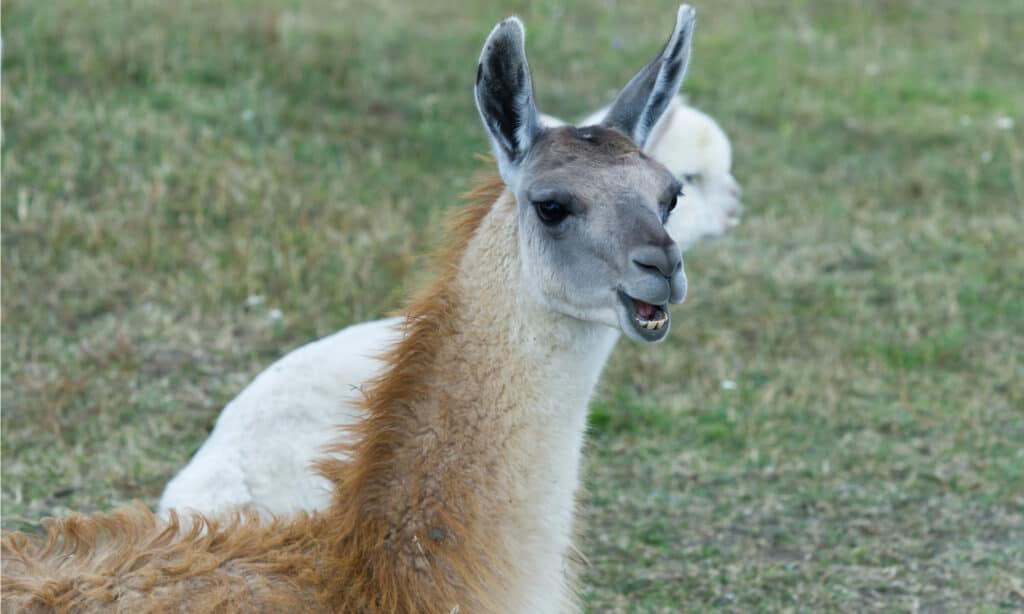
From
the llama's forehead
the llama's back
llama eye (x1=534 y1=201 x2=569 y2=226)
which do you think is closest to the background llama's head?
the llama's forehead

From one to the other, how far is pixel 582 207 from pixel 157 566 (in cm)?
136

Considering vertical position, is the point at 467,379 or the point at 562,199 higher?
the point at 562,199

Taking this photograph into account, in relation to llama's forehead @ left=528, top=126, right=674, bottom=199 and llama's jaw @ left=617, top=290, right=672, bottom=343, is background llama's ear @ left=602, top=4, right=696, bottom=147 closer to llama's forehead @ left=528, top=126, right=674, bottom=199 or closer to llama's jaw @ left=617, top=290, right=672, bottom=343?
llama's forehead @ left=528, top=126, right=674, bottom=199

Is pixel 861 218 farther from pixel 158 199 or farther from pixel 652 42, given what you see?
pixel 158 199

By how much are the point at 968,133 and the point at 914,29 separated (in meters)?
2.78

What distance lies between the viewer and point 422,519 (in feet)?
10.9

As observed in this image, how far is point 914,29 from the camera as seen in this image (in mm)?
12617

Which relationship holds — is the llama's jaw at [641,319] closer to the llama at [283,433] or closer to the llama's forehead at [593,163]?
the llama's forehead at [593,163]

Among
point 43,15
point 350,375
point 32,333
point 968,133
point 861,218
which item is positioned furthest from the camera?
point 968,133

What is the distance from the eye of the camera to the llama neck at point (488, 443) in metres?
3.30

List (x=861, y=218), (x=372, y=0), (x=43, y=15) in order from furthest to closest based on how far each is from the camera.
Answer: (x=372, y=0) → (x=43, y=15) → (x=861, y=218)

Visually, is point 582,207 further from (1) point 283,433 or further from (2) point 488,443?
(1) point 283,433

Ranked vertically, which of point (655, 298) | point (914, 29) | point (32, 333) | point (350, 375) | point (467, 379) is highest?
point (914, 29)

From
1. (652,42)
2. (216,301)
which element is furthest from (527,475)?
(652,42)
